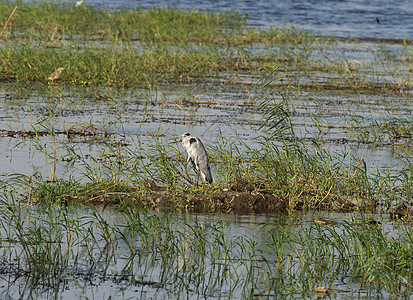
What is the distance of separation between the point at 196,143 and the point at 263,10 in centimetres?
2642

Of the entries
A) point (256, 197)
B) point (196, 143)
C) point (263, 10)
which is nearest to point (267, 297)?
point (256, 197)

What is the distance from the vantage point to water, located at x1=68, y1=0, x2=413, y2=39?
27266mm

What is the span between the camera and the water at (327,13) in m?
27.3

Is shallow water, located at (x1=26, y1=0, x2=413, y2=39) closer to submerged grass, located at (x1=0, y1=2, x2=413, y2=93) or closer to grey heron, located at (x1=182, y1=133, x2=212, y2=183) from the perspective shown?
submerged grass, located at (x1=0, y1=2, x2=413, y2=93)

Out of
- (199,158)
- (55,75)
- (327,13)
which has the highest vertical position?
(199,158)

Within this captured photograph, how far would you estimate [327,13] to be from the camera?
107 ft

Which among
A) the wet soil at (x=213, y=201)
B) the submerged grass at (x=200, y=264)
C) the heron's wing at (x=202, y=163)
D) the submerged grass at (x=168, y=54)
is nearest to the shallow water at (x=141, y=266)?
the submerged grass at (x=200, y=264)

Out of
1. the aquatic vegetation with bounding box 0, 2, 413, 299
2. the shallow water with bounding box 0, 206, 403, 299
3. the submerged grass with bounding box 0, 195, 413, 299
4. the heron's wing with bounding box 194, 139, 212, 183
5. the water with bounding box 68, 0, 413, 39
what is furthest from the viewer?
the water with bounding box 68, 0, 413, 39

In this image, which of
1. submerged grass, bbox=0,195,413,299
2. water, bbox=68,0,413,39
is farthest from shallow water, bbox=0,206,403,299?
water, bbox=68,0,413,39

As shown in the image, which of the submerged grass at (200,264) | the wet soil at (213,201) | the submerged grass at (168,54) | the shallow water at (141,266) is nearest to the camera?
the shallow water at (141,266)

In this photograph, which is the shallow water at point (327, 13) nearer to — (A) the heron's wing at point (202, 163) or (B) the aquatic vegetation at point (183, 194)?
(B) the aquatic vegetation at point (183, 194)

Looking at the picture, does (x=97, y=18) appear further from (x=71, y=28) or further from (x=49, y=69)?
(x=49, y=69)

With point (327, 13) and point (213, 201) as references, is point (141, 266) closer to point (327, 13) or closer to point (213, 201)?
point (213, 201)

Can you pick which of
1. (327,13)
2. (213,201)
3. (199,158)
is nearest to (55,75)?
(199,158)
